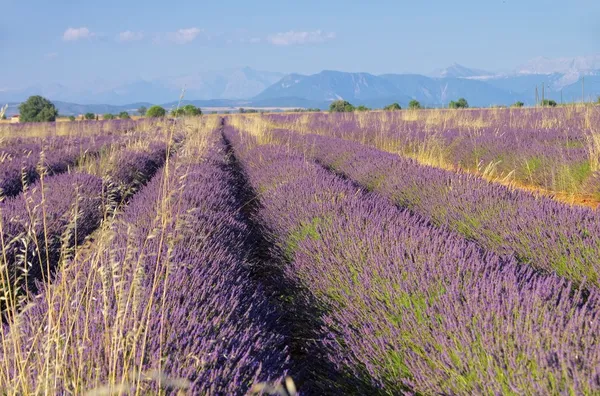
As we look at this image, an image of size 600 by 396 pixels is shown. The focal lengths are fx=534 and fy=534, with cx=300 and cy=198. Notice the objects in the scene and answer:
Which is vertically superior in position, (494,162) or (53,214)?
(53,214)

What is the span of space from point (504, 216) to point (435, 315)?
6.02 feet

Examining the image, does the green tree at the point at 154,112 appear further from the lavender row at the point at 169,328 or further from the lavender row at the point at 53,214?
the lavender row at the point at 169,328

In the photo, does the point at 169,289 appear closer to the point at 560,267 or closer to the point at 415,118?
the point at 560,267

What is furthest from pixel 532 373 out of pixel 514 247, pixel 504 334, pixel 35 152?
pixel 35 152

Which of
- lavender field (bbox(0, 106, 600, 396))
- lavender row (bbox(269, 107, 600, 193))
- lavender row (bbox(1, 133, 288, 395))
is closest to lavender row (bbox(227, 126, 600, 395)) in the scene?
lavender field (bbox(0, 106, 600, 396))

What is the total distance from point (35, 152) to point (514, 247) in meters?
9.02

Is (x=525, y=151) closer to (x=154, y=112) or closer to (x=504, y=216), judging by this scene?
(x=504, y=216)

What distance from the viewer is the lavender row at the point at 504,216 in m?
2.80

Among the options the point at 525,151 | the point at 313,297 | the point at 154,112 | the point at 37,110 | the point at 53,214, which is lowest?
the point at 313,297

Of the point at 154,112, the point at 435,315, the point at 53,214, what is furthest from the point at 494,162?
the point at 154,112

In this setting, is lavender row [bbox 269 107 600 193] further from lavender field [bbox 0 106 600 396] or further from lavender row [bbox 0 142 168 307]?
lavender row [bbox 0 142 168 307]

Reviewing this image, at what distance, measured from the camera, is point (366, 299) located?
7.27ft

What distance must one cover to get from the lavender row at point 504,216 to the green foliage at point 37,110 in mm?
42380

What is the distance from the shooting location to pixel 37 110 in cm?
4512
